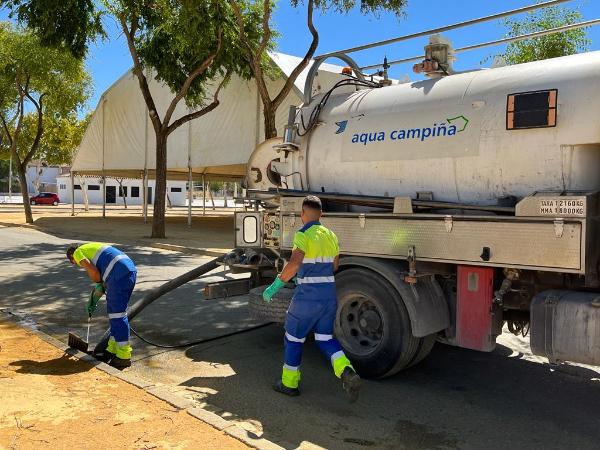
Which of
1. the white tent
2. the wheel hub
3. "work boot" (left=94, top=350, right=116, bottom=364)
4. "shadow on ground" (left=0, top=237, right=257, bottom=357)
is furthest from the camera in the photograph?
the white tent

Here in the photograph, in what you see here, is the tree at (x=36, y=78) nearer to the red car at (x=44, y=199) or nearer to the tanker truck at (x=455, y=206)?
the tanker truck at (x=455, y=206)

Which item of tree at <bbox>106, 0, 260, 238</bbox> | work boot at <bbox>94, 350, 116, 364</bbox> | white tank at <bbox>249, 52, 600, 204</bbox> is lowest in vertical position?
work boot at <bbox>94, 350, 116, 364</bbox>

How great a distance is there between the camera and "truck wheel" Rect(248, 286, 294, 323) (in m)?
5.51

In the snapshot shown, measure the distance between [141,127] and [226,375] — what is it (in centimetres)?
2230

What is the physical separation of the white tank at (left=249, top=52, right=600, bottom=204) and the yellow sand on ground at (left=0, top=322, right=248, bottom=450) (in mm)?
2668

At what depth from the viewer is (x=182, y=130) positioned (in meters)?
23.8

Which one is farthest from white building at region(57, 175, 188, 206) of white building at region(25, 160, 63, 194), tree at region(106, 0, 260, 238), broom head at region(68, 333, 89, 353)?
broom head at region(68, 333, 89, 353)

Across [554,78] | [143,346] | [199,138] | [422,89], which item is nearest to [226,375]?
[143,346]

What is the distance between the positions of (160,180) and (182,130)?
229 inches

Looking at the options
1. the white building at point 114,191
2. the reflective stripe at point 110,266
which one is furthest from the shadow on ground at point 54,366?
the white building at point 114,191

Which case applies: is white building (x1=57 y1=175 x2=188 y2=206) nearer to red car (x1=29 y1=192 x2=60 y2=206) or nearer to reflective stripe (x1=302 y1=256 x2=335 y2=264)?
red car (x1=29 y1=192 x2=60 y2=206)

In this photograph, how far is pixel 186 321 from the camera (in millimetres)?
7496

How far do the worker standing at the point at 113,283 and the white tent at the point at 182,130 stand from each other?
11.4 meters

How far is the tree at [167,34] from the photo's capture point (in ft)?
45.7
